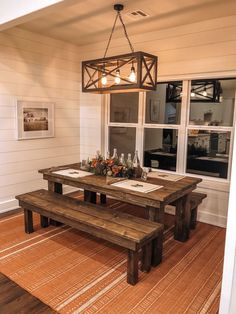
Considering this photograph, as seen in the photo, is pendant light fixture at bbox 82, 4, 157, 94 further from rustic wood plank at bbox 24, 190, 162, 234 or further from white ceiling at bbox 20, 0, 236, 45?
rustic wood plank at bbox 24, 190, 162, 234

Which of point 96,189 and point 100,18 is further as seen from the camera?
point 100,18

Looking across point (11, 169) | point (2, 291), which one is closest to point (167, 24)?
point (11, 169)

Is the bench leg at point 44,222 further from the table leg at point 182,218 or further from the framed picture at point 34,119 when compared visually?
the table leg at point 182,218

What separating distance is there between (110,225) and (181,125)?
2.06 metres

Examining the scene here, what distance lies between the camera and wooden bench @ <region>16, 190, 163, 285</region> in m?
2.30

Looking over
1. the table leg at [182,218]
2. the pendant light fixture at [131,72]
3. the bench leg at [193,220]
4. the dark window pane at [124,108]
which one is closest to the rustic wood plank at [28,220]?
the pendant light fixture at [131,72]

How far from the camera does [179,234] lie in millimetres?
3195

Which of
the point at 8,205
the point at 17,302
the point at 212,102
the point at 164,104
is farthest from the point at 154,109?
the point at 17,302

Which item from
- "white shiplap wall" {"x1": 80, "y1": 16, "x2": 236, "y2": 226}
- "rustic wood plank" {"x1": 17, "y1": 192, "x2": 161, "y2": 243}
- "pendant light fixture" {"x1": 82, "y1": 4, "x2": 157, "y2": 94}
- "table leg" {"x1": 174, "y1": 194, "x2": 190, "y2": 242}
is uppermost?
"white shiplap wall" {"x1": 80, "y1": 16, "x2": 236, "y2": 226}

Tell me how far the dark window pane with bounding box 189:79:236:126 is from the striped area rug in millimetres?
1557

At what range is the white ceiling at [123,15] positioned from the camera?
291cm

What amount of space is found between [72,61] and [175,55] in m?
1.93

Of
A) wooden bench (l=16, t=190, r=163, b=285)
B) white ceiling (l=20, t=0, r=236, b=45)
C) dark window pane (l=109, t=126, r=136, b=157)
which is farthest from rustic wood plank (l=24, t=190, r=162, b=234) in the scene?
white ceiling (l=20, t=0, r=236, b=45)

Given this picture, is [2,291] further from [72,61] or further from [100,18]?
[72,61]
